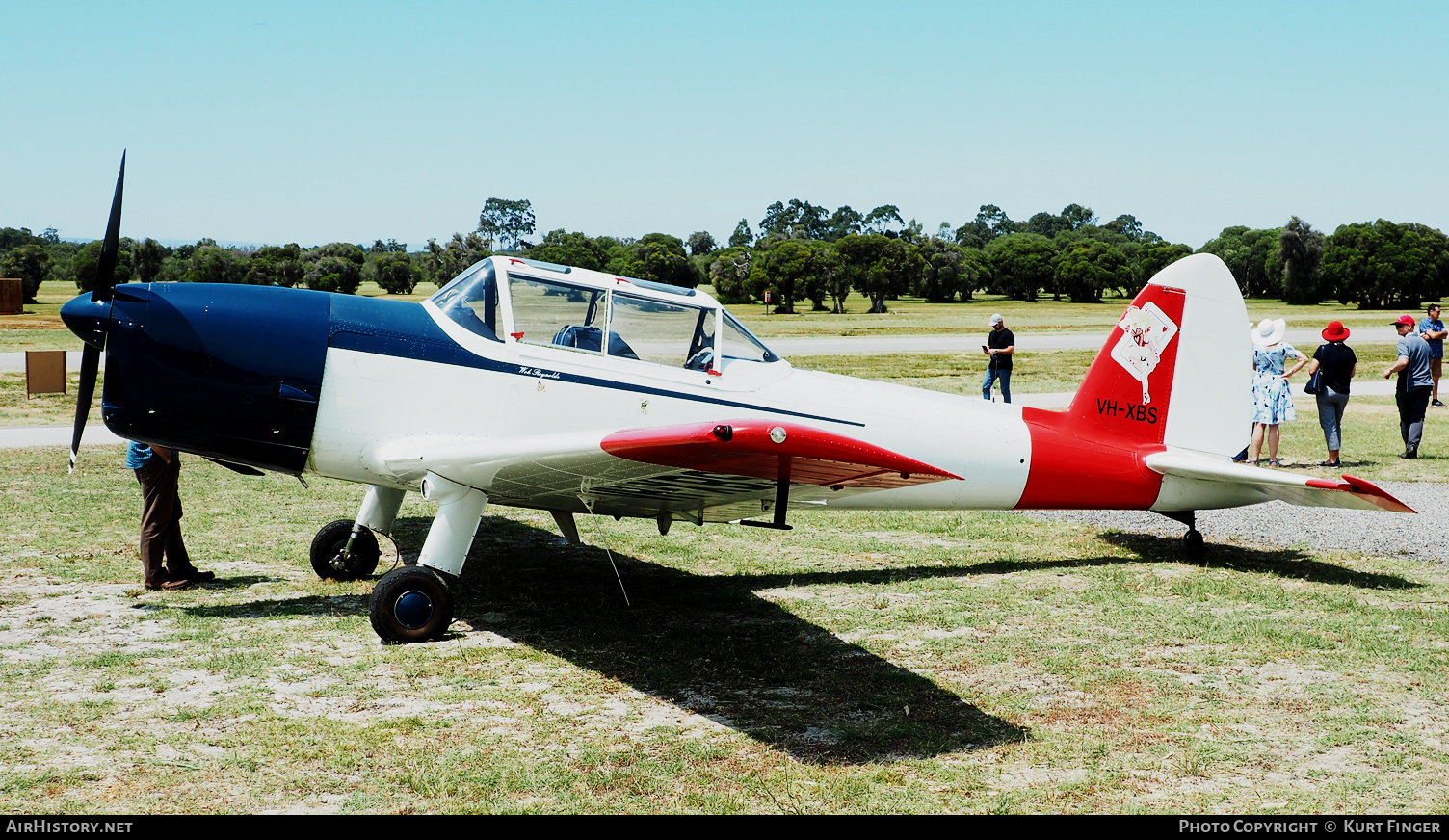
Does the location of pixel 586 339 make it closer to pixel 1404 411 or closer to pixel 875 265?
pixel 1404 411

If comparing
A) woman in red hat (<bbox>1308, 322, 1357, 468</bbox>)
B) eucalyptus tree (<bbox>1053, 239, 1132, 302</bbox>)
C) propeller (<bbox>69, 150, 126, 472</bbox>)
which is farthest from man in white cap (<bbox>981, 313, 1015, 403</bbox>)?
eucalyptus tree (<bbox>1053, 239, 1132, 302</bbox>)

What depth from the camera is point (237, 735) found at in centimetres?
511

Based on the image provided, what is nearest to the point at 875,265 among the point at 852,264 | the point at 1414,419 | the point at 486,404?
the point at 852,264

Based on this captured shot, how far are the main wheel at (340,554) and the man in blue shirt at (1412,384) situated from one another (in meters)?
12.8

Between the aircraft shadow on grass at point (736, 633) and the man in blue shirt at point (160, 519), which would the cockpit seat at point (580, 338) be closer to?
the aircraft shadow on grass at point (736, 633)

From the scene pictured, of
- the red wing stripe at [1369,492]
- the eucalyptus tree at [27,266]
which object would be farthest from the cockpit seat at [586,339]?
the eucalyptus tree at [27,266]

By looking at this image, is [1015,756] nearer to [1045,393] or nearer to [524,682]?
[524,682]

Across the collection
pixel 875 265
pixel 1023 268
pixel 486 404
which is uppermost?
pixel 1023 268

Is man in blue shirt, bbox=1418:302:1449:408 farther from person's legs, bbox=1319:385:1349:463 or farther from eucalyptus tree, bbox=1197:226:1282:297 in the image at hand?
eucalyptus tree, bbox=1197:226:1282:297

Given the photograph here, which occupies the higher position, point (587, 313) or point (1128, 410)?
point (587, 313)

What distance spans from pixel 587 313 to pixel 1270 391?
1013 cm

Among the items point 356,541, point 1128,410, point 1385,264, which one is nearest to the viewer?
point 356,541

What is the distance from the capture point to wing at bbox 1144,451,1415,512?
23.9ft

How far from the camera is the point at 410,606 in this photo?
662 centimetres
